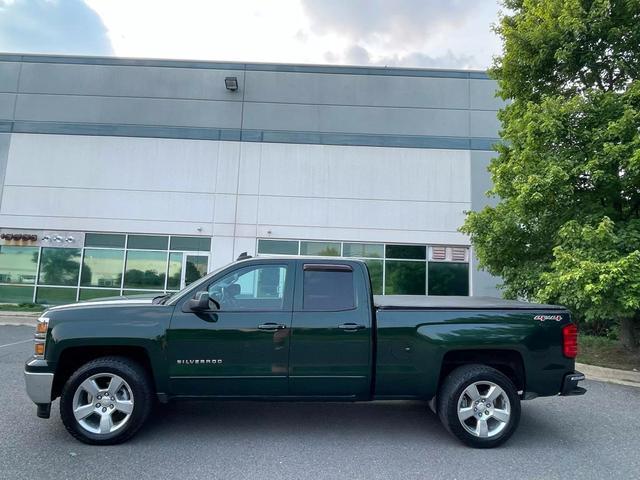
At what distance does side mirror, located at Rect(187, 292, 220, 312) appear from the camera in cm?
409

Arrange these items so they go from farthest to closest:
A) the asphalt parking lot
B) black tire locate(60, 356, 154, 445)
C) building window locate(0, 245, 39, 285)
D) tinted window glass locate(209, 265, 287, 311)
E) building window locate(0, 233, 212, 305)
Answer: building window locate(0, 245, 39, 285), building window locate(0, 233, 212, 305), tinted window glass locate(209, 265, 287, 311), black tire locate(60, 356, 154, 445), the asphalt parking lot

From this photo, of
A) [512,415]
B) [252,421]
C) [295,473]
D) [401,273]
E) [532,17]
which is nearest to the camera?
[295,473]

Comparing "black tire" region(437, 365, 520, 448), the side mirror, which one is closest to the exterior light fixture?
the side mirror

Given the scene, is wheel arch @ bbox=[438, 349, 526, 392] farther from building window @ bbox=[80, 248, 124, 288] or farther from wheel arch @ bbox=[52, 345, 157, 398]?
building window @ bbox=[80, 248, 124, 288]

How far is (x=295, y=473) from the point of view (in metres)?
3.58

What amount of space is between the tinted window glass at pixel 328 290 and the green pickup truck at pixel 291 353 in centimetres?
1

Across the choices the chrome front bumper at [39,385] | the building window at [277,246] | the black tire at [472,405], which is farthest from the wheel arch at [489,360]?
the building window at [277,246]

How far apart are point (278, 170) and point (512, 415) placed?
47.6 ft

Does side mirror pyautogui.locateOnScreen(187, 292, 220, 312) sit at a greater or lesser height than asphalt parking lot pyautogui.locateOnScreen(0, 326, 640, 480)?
greater

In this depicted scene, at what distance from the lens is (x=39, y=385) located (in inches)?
159

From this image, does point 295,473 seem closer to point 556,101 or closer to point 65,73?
point 556,101

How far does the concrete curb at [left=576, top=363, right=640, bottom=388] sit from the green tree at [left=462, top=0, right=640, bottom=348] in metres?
0.91

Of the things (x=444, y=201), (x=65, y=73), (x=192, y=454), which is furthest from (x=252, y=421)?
(x=65, y=73)

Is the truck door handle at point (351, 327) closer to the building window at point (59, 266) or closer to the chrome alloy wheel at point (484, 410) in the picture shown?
the chrome alloy wheel at point (484, 410)
